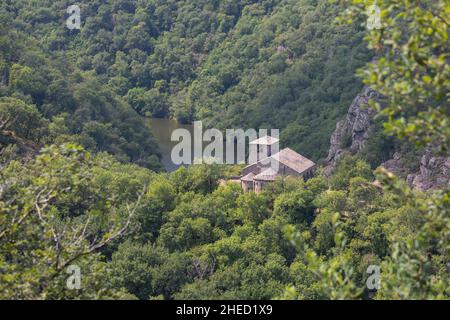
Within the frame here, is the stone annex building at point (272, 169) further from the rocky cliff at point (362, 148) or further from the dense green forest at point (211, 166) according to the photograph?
the rocky cliff at point (362, 148)

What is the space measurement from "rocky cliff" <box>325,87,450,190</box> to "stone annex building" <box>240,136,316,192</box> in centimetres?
489

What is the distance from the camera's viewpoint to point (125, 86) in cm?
9900

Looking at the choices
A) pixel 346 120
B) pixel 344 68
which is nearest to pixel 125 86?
pixel 344 68

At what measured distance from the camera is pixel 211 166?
128 ft

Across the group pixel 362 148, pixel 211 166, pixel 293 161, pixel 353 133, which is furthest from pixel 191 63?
pixel 211 166

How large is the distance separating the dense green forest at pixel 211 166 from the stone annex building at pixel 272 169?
187cm

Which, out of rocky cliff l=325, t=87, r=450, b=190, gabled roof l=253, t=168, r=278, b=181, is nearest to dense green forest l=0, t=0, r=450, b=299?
gabled roof l=253, t=168, r=278, b=181

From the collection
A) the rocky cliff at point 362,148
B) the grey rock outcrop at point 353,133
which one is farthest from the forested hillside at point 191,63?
the rocky cliff at point 362,148

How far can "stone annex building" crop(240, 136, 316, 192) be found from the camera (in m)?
42.5

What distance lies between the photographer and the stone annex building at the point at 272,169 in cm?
4253

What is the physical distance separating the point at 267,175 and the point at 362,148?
46.2 feet

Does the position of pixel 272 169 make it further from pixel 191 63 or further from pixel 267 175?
pixel 191 63

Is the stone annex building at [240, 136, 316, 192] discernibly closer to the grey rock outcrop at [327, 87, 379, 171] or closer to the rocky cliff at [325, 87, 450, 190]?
the rocky cliff at [325, 87, 450, 190]

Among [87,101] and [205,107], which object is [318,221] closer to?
[87,101]
